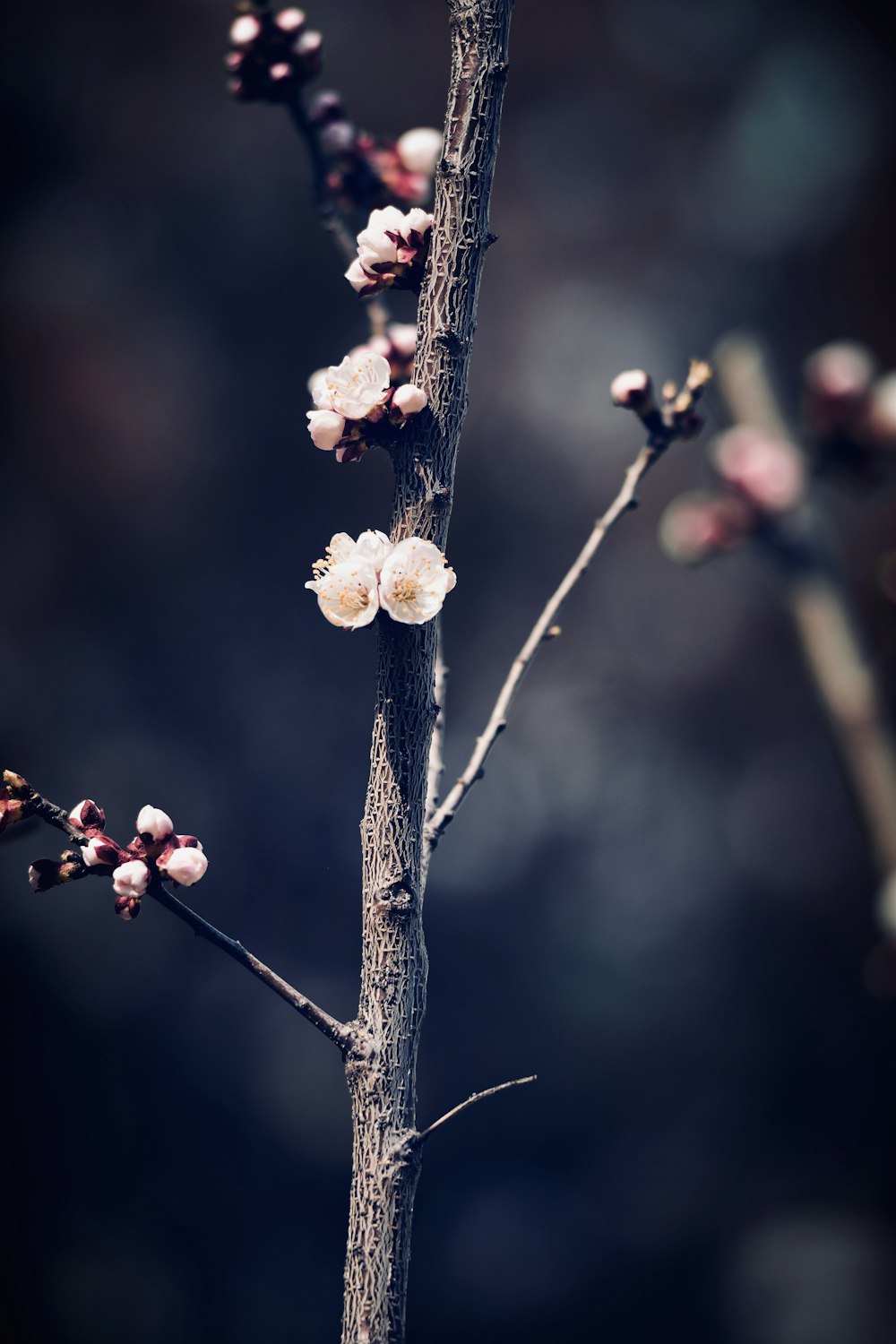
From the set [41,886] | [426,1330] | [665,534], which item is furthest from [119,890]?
[426,1330]

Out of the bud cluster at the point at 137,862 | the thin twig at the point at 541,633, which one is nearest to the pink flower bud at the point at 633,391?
the thin twig at the point at 541,633

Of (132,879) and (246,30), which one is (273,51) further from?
(132,879)

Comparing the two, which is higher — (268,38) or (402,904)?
(268,38)

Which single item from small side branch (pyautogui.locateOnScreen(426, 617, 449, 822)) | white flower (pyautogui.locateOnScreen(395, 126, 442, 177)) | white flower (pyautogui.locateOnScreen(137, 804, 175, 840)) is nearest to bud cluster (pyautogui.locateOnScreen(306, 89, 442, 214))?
white flower (pyautogui.locateOnScreen(395, 126, 442, 177))

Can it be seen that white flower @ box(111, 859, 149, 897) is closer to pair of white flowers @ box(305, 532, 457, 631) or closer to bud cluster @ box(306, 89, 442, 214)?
pair of white flowers @ box(305, 532, 457, 631)

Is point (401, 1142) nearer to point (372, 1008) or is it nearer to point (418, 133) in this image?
point (372, 1008)

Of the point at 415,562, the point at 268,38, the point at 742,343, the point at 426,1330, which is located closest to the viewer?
the point at 742,343
